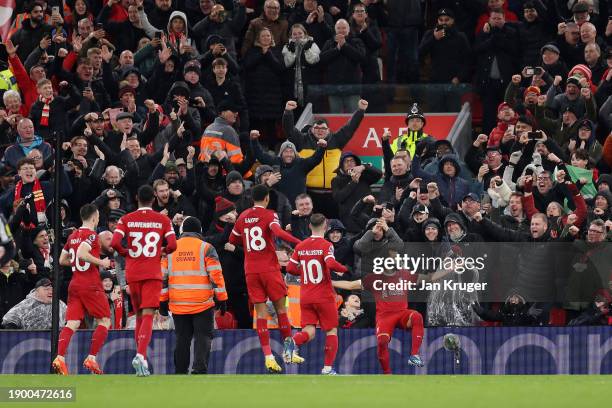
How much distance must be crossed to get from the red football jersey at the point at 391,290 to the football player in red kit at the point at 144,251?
113 inches

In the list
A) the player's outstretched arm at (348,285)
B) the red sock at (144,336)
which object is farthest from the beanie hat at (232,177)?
the red sock at (144,336)

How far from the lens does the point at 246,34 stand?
2261cm

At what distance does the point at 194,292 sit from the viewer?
1633 cm

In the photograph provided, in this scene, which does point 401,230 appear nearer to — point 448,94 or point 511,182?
point 511,182

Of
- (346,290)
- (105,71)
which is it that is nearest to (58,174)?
(346,290)

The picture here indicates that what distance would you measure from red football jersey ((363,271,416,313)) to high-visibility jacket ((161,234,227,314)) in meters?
1.99

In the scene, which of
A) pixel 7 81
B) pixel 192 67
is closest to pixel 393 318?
pixel 192 67

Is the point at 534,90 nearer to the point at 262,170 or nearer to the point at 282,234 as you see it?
the point at 262,170

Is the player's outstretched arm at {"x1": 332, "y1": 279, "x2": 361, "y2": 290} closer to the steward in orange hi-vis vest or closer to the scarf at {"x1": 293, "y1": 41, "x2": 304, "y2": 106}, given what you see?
the steward in orange hi-vis vest

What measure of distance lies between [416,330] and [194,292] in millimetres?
2622

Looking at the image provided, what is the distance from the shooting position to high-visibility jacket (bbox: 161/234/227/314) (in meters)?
16.3

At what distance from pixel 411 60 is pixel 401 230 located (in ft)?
15.9

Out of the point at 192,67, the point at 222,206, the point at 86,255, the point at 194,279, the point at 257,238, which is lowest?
the point at 194,279

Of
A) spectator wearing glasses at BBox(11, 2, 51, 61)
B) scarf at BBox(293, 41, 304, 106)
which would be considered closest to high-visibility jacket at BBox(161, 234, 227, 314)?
scarf at BBox(293, 41, 304, 106)
